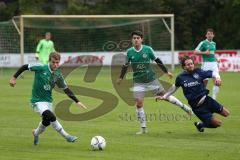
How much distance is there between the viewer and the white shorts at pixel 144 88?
49.7ft

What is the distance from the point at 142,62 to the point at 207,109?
1.95m

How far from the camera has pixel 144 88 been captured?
1527 cm

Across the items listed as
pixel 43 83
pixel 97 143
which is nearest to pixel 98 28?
pixel 43 83

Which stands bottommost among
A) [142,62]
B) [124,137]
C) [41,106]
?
[124,137]

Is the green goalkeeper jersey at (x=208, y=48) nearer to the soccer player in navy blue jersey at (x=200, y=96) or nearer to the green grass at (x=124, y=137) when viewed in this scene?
the green grass at (x=124, y=137)

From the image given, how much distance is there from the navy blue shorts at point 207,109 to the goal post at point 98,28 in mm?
22884

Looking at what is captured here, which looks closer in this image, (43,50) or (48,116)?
(48,116)

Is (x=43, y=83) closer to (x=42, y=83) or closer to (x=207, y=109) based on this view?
(x=42, y=83)

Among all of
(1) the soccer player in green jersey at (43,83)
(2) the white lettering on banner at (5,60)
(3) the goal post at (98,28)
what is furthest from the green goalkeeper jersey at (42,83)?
(2) the white lettering on banner at (5,60)

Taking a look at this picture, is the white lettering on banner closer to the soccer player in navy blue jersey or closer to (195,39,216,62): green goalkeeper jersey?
(195,39,216,62): green goalkeeper jersey

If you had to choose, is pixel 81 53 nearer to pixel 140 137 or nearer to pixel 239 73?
pixel 239 73

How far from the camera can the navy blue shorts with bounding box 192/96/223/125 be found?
46.3 feet

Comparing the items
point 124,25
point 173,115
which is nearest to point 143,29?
point 124,25

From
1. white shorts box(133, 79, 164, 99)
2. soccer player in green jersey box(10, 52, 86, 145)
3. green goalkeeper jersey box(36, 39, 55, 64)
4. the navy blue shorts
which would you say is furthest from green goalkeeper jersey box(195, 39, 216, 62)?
green goalkeeper jersey box(36, 39, 55, 64)
